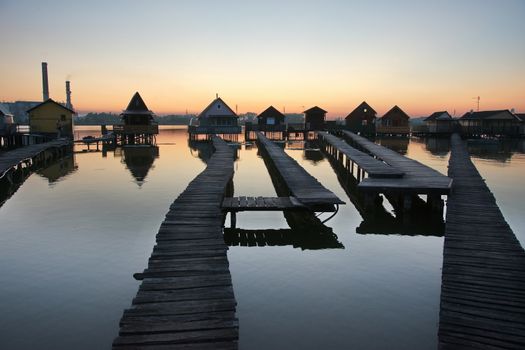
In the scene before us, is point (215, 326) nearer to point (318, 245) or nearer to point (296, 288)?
point (296, 288)

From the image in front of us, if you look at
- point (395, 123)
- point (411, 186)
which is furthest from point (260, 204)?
Result: point (395, 123)

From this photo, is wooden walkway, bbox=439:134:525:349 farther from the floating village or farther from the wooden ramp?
the wooden ramp

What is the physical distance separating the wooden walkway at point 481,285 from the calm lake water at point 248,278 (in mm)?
1279

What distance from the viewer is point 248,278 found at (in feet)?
44.7

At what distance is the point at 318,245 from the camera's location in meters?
17.2

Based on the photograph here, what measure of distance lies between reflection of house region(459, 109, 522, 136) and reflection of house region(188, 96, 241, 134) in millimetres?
47536

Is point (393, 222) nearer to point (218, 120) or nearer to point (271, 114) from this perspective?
→ point (218, 120)

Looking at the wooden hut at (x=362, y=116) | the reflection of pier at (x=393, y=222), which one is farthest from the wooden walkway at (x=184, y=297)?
the wooden hut at (x=362, y=116)

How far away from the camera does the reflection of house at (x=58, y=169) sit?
35094 mm

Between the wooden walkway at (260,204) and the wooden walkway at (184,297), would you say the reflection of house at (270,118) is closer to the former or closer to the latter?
the wooden walkway at (260,204)

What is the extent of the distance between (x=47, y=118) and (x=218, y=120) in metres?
29.3

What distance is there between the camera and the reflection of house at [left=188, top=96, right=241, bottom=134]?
75312mm

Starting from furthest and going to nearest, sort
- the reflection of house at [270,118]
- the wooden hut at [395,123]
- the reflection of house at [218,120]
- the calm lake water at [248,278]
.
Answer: the reflection of house at [270,118] → the wooden hut at [395,123] → the reflection of house at [218,120] → the calm lake water at [248,278]

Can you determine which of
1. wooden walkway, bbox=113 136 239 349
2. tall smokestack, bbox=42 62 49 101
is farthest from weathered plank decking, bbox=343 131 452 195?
tall smokestack, bbox=42 62 49 101
